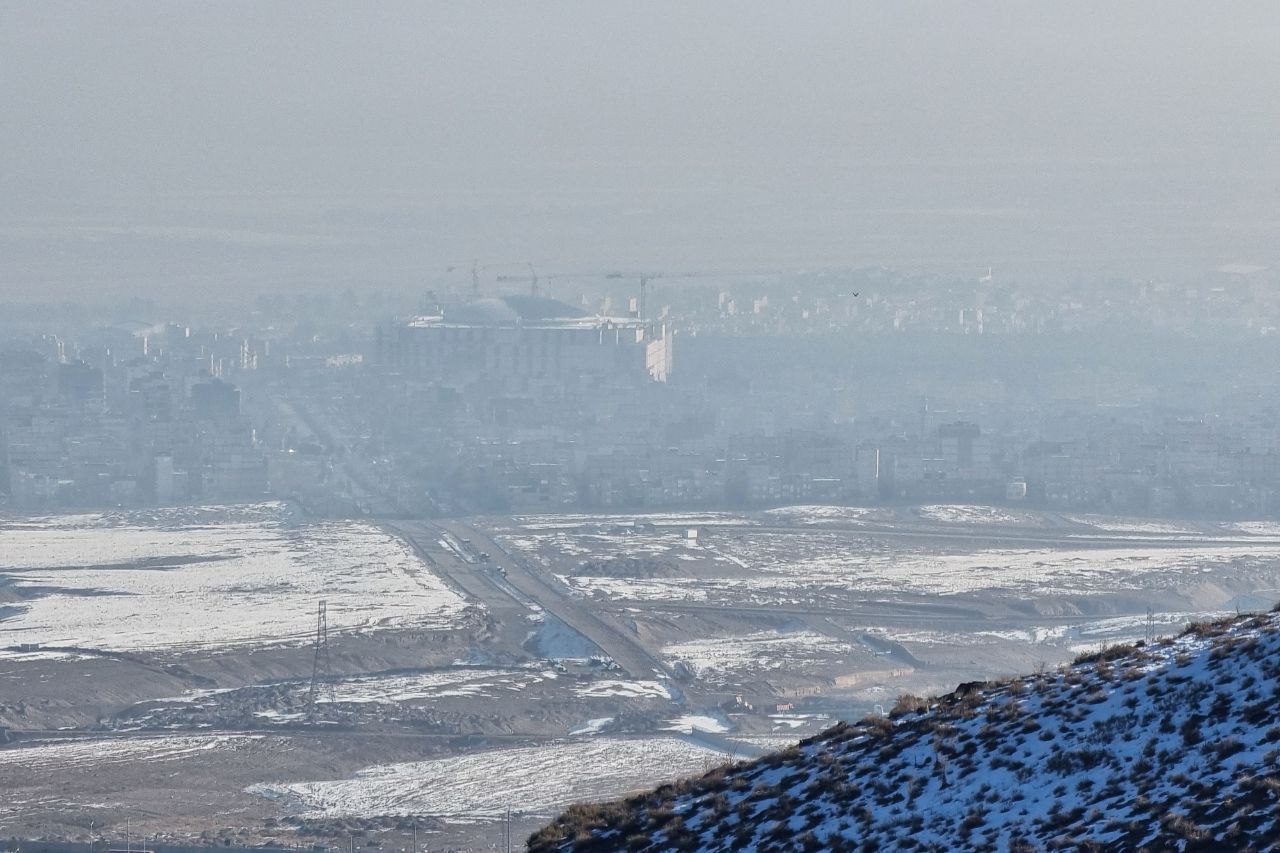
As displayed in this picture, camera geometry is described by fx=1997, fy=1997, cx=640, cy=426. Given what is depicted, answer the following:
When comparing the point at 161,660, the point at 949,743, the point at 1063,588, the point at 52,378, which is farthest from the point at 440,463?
the point at 949,743

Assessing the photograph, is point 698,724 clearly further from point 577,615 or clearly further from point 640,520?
point 640,520

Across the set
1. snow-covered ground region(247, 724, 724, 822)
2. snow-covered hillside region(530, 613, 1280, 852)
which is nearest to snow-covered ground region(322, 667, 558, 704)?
snow-covered ground region(247, 724, 724, 822)

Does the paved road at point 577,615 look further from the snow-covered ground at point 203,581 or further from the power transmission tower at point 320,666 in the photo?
the power transmission tower at point 320,666

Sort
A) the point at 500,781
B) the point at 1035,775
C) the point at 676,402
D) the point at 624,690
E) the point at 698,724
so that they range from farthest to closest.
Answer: the point at 676,402 → the point at 624,690 → the point at 698,724 → the point at 500,781 → the point at 1035,775

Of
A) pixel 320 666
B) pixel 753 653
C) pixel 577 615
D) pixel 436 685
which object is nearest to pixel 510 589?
pixel 577 615

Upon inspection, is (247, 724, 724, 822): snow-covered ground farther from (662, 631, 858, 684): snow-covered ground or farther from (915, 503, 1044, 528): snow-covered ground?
(915, 503, 1044, 528): snow-covered ground

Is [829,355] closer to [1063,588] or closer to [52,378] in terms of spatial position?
[52,378]

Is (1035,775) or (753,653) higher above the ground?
(1035,775)

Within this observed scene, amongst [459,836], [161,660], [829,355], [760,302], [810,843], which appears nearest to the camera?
[810,843]
